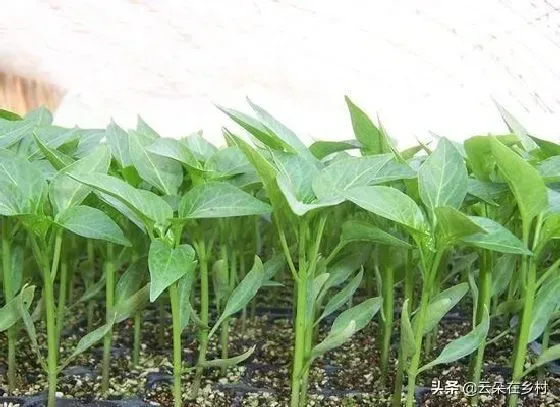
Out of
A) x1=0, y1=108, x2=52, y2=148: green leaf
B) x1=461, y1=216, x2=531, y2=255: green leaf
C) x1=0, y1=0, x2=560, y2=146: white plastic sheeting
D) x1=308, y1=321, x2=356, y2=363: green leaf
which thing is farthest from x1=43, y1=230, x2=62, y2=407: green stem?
x1=0, y1=0, x2=560, y2=146: white plastic sheeting

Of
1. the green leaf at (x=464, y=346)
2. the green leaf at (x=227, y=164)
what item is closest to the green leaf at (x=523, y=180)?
the green leaf at (x=464, y=346)

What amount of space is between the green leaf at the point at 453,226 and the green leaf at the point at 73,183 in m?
0.28

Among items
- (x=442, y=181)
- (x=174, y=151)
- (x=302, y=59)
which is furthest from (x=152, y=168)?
(x=302, y=59)

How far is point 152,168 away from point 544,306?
1.21 feet

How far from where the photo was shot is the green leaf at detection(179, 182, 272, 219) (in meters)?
0.55

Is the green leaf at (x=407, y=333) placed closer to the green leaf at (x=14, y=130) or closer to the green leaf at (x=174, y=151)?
the green leaf at (x=174, y=151)

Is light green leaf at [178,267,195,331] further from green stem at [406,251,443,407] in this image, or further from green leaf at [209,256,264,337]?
green stem at [406,251,443,407]

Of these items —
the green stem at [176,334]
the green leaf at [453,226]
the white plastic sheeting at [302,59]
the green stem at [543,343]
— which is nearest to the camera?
the green leaf at [453,226]

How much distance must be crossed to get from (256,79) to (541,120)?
24.0 inches

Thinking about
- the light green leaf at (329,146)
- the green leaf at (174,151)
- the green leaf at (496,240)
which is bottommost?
the green leaf at (496,240)

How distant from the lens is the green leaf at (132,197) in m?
0.50

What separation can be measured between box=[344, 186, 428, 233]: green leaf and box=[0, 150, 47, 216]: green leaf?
0.26 metres

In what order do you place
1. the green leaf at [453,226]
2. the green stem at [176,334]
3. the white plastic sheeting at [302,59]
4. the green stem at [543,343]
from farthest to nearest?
1. the white plastic sheeting at [302,59]
2. the green stem at [543,343]
3. the green stem at [176,334]
4. the green leaf at [453,226]

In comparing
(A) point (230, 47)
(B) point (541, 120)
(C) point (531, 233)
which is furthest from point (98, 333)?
(B) point (541, 120)
